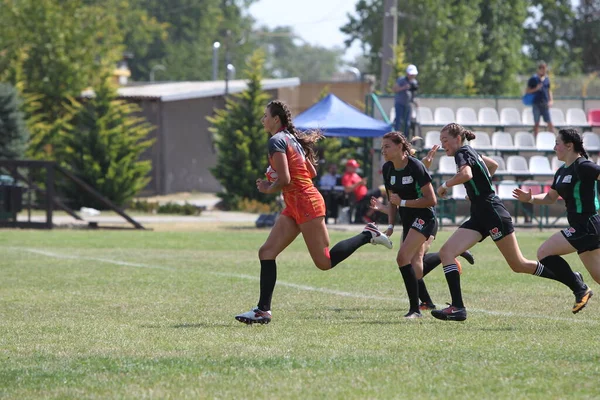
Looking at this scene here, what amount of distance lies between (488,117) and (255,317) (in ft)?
71.2

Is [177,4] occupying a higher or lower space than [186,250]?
higher

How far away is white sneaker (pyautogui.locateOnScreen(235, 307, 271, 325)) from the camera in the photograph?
9836 mm

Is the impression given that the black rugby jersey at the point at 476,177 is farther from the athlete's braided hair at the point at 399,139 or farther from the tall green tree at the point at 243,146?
the tall green tree at the point at 243,146

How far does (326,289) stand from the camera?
43.8 ft

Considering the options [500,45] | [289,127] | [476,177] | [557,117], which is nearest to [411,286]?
[476,177]

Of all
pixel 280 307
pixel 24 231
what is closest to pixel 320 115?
pixel 24 231

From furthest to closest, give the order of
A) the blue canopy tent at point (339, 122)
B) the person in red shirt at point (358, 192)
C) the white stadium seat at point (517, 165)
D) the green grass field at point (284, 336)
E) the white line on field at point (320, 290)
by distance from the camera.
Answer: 1. the white stadium seat at point (517, 165)
2. the blue canopy tent at point (339, 122)
3. the person in red shirt at point (358, 192)
4. the white line on field at point (320, 290)
5. the green grass field at point (284, 336)

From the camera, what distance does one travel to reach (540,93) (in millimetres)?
28250

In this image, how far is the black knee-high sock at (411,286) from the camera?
10445mm

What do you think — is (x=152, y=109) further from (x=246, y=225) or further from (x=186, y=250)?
(x=186, y=250)

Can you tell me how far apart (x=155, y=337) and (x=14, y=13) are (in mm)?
36964

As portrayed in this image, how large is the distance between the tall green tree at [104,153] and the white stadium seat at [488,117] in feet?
34.2

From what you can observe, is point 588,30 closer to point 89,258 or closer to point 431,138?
point 431,138

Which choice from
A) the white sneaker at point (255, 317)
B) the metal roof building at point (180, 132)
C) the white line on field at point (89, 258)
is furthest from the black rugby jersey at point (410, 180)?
the metal roof building at point (180, 132)
